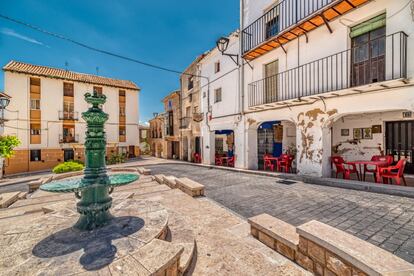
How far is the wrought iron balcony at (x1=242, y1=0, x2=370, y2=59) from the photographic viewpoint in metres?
7.11

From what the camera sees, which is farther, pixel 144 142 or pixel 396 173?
pixel 144 142

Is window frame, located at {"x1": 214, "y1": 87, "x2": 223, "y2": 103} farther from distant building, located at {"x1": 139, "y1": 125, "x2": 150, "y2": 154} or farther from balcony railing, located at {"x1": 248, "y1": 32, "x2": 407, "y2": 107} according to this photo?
distant building, located at {"x1": 139, "y1": 125, "x2": 150, "y2": 154}

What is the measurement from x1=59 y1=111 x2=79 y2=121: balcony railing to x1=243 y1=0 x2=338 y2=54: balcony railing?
22.8m

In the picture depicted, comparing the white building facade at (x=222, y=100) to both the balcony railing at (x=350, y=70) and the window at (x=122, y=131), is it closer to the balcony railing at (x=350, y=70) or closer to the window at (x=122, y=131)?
the balcony railing at (x=350, y=70)

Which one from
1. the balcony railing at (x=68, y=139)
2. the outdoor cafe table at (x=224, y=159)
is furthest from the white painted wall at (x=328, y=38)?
the balcony railing at (x=68, y=139)

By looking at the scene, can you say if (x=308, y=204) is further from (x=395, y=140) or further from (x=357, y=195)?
(x=395, y=140)

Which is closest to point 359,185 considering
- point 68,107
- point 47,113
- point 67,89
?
point 68,107

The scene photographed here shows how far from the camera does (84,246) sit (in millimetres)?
2520

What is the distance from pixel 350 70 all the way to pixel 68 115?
1106 inches

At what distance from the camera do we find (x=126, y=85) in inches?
1126

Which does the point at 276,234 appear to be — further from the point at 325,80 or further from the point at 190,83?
the point at 190,83

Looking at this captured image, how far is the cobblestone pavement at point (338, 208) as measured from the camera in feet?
10.7

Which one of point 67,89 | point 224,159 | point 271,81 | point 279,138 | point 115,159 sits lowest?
point 115,159

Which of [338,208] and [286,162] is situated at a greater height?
[286,162]
